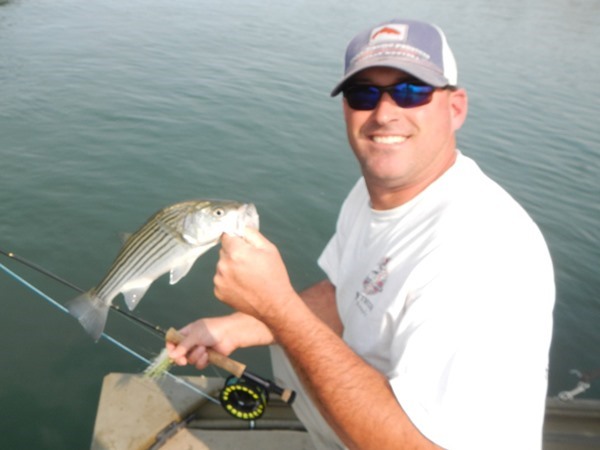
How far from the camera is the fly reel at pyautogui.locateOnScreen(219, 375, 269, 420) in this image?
131 inches

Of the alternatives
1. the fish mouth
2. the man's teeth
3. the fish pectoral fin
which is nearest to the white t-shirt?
the man's teeth

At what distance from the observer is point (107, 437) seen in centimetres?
351

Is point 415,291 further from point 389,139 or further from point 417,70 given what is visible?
point 417,70

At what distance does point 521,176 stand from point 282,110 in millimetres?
5812

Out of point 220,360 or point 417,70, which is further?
point 220,360

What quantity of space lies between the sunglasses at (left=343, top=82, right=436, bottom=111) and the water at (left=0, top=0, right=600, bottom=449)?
383 centimetres

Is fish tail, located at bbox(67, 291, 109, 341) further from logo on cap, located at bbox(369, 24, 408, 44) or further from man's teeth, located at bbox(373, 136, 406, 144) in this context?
logo on cap, located at bbox(369, 24, 408, 44)

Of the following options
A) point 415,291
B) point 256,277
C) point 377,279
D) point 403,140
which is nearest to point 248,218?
point 256,277

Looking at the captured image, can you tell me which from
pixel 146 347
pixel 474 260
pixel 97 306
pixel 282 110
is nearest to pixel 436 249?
pixel 474 260

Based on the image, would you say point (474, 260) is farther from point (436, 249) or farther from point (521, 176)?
point (521, 176)

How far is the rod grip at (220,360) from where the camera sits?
9.99 ft

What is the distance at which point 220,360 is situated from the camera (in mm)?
3133

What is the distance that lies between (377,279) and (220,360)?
1169 mm

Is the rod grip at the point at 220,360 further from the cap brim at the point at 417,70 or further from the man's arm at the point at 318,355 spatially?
the cap brim at the point at 417,70
